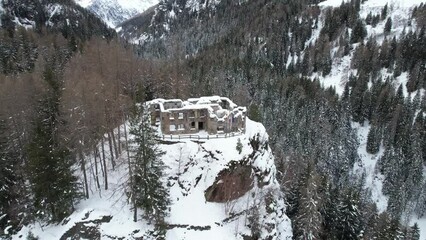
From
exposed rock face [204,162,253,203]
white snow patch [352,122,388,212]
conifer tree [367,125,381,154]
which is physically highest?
exposed rock face [204,162,253,203]

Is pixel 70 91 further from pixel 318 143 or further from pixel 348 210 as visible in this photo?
pixel 318 143

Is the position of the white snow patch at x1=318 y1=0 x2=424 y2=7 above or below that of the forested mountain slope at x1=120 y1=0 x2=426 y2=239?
above

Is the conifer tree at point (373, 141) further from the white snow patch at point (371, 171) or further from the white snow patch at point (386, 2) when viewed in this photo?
the white snow patch at point (386, 2)

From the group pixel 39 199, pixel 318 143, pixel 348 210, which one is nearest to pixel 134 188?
pixel 39 199

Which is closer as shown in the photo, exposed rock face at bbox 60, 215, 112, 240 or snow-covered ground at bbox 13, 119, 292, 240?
exposed rock face at bbox 60, 215, 112, 240

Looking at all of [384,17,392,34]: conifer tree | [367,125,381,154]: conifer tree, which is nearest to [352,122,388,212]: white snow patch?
[367,125,381,154]: conifer tree

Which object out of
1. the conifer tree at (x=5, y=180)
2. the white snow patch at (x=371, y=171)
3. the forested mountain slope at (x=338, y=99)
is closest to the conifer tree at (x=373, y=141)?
the forested mountain slope at (x=338, y=99)

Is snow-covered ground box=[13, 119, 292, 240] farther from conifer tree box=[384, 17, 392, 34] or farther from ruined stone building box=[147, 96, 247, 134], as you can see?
conifer tree box=[384, 17, 392, 34]
